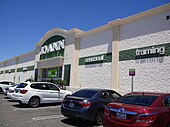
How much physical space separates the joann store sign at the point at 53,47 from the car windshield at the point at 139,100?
20.2 m

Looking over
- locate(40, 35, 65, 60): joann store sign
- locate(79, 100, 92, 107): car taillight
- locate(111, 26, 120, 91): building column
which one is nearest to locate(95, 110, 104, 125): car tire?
locate(79, 100, 92, 107): car taillight

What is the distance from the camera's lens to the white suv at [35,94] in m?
11.7

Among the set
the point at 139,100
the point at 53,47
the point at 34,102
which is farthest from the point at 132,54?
the point at 53,47

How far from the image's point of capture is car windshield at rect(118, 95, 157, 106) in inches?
213

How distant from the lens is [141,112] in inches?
192

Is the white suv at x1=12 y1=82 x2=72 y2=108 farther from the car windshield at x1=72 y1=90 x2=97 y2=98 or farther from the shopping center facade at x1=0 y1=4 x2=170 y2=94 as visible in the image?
the shopping center facade at x1=0 y1=4 x2=170 y2=94

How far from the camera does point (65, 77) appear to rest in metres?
24.1

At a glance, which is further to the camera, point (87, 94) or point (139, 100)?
point (87, 94)

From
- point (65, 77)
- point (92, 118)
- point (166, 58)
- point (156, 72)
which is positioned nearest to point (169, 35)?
point (166, 58)

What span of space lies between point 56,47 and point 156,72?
53.7ft

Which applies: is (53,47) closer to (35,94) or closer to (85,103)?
(35,94)

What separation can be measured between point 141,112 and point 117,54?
1266 cm

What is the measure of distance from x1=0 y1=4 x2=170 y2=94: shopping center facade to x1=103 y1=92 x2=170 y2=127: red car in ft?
24.1

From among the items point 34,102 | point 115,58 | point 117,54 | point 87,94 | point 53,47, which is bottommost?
point 34,102
